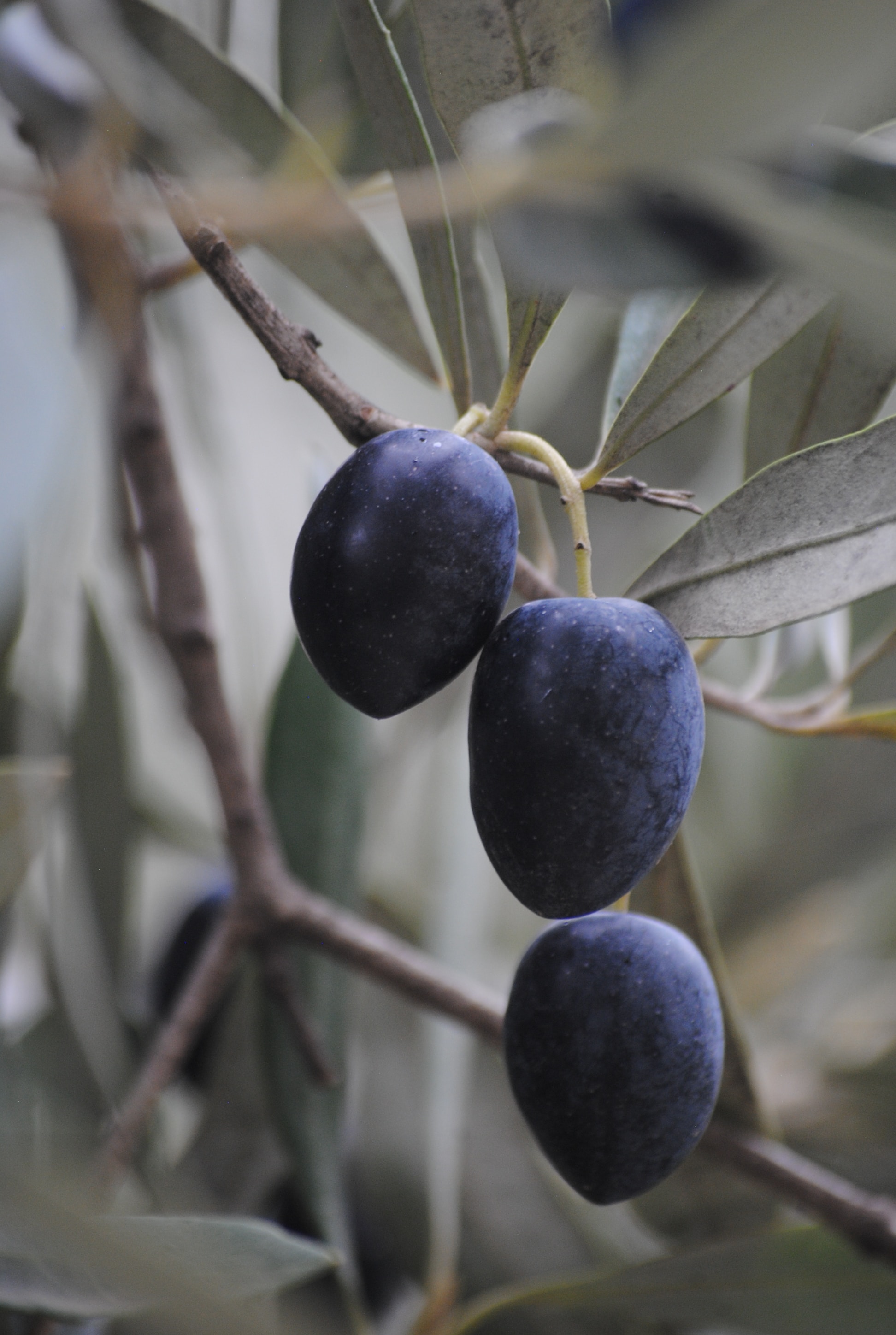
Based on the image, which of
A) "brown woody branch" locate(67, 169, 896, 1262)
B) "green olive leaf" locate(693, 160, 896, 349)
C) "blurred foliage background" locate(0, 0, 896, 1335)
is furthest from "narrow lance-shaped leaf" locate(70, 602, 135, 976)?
"green olive leaf" locate(693, 160, 896, 349)

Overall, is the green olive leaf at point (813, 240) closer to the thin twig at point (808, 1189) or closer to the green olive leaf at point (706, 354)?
the green olive leaf at point (706, 354)

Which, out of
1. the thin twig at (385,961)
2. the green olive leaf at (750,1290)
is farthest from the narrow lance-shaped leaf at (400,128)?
the green olive leaf at (750,1290)

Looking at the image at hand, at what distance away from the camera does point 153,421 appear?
1.98 feet

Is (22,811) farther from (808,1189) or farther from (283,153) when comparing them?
(808,1189)

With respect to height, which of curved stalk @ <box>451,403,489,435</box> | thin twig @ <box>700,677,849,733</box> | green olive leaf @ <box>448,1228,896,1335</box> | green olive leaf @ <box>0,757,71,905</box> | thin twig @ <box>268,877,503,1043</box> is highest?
curved stalk @ <box>451,403,489,435</box>

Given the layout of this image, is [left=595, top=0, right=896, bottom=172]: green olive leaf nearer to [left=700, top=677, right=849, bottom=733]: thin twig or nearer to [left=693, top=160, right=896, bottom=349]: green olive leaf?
[left=693, top=160, right=896, bottom=349]: green olive leaf

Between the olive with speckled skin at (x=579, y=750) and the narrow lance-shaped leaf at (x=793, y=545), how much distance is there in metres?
0.04

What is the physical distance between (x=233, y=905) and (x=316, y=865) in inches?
2.7

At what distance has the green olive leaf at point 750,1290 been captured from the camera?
1.77ft

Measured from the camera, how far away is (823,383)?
45 cm

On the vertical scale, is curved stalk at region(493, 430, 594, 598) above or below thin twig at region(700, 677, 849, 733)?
above

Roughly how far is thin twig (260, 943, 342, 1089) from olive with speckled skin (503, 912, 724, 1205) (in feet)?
0.83

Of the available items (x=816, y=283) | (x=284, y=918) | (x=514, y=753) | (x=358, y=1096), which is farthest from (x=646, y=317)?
(x=358, y=1096)

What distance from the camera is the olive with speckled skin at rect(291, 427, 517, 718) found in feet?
1.03
